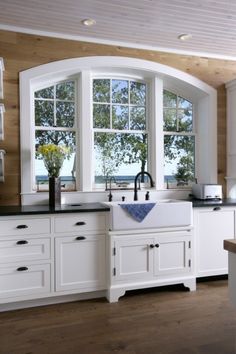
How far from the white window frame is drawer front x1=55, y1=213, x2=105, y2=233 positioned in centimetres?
67

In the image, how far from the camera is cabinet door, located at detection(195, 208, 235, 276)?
3348 millimetres

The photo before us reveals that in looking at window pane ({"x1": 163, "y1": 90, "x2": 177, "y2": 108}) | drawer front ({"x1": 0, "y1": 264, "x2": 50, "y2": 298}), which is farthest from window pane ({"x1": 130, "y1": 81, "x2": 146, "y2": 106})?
drawer front ({"x1": 0, "y1": 264, "x2": 50, "y2": 298})

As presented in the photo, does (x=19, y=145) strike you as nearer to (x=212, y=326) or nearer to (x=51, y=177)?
(x=51, y=177)

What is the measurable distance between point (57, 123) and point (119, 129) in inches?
30.6

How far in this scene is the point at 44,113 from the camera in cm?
354

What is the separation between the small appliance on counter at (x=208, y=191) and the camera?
3670 millimetres

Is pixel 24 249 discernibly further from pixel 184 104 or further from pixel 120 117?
pixel 184 104

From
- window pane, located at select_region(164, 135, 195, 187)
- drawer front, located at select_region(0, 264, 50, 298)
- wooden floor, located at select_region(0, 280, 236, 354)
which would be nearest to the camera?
wooden floor, located at select_region(0, 280, 236, 354)

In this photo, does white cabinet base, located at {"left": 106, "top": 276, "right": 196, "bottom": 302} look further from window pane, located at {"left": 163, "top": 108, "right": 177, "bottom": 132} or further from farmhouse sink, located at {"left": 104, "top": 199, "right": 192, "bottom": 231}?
window pane, located at {"left": 163, "top": 108, "right": 177, "bottom": 132}

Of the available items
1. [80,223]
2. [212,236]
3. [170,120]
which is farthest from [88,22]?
[212,236]

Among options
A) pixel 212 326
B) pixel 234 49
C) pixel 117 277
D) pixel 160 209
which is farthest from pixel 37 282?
pixel 234 49

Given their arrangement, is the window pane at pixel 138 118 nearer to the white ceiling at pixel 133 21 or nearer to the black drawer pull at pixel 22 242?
the white ceiling at pixel 133 21

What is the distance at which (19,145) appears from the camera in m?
3.26

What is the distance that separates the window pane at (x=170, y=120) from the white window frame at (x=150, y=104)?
0.63 feet
